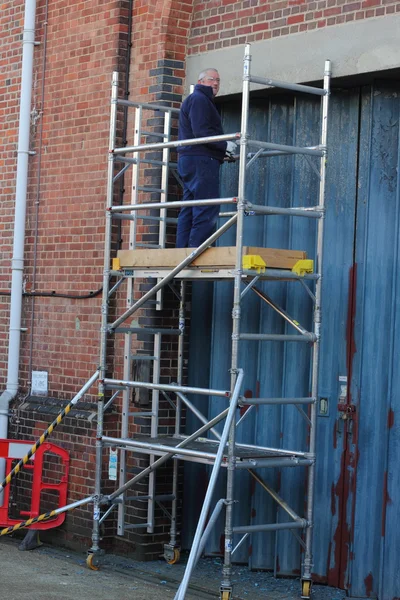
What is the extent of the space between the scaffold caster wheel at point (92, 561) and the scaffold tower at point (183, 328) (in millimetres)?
13

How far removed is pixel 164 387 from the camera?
866 cm

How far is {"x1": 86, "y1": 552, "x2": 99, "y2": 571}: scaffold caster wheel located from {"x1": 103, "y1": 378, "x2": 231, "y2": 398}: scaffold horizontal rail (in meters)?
1.42

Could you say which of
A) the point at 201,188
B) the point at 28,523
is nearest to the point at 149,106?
the point at 201,188

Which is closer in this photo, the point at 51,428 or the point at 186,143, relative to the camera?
the point at 186,143

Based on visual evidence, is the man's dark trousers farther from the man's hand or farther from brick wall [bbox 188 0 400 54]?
brick wall [bbox 188 0 400 54]

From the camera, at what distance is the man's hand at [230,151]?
8969 millimetres

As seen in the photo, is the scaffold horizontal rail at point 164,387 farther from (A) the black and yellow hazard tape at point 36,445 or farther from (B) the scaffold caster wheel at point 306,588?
(B) the scaffold caster wheel at point 306,588

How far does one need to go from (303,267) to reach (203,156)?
48.0 inches

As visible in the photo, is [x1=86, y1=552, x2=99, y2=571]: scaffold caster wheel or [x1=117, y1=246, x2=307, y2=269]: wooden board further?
[x1=86, y1=552, x2=99, y2=571]: scaffold caster wheel

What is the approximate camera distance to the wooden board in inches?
321

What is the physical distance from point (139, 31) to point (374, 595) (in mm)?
5355

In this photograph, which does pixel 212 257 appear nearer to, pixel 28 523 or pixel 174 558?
pixel 174 558

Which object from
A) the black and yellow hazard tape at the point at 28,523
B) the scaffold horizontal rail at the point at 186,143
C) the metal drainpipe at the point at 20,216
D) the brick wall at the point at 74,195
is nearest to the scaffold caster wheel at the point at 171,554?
the brick wall at the point at 74,195

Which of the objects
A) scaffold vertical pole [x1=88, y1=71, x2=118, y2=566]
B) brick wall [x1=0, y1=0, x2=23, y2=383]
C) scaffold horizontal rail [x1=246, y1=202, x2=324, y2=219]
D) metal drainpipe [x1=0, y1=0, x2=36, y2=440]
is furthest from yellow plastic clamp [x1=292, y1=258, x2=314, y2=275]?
brick wall [x1=0, y1=0, x2=23, y2=383]
